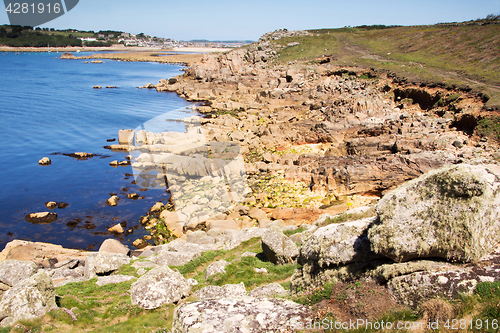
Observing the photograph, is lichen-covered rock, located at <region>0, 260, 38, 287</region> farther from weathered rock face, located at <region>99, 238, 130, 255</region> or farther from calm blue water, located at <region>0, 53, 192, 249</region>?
calm blue water, located at <region>0, 53, 192, 249</region>

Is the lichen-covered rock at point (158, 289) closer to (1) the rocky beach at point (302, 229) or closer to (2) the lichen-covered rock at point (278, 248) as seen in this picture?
(1) the rocky beach at point (302, 229)

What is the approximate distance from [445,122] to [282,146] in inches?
706

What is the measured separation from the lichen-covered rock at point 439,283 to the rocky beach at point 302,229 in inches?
1.0

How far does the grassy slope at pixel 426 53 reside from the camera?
→ 41466mm

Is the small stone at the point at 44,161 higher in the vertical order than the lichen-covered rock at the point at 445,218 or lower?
lower

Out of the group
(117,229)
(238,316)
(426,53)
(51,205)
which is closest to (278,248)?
(238,316)

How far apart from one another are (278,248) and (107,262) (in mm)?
9121

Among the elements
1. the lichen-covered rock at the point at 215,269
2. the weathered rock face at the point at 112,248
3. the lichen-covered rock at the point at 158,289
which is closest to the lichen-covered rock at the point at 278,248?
the lichen-covered rock at the point at 215,269

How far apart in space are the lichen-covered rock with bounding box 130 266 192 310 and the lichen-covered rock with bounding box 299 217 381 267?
18.3 ft

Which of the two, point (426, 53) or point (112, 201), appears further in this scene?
point (426, 53)

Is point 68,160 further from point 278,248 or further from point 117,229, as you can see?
point 278,248

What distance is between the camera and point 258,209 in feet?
81.1

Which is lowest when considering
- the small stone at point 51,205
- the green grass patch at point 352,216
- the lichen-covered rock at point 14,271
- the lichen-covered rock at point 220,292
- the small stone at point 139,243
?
the small stone at point 139,243

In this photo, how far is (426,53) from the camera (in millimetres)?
59469
